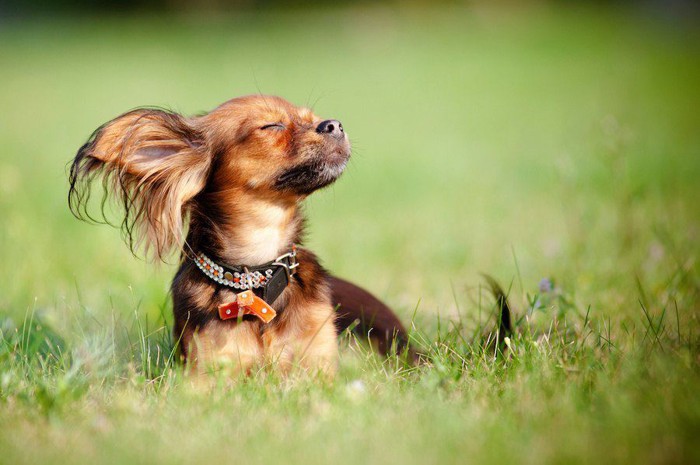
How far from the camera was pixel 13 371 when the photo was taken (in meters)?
3.13

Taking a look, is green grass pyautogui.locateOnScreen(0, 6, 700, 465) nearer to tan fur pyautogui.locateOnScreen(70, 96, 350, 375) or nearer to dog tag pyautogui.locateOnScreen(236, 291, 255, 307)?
tan fur pyautogui.locateOnScreen(70, 96, 350, 375)

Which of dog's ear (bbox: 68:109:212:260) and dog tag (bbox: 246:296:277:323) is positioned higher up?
dog's ear (bbox: 68:109:212:260)

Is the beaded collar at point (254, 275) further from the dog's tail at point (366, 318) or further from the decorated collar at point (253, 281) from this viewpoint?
the dog's tail at point (366, 318)

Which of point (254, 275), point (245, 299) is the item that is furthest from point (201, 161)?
point (245, 299)

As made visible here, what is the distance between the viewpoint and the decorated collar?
10.8 ft

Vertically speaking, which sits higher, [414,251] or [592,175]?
[592,175]

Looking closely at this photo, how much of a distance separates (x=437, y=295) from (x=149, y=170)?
227 cm

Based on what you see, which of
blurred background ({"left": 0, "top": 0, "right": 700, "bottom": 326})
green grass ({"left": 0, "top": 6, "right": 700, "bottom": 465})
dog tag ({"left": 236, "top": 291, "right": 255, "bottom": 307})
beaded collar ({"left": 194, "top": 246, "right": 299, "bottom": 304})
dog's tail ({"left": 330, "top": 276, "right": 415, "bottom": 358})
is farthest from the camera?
blurred background ({"left": 0, "top": 0, "right": 700, "bottom": 326})

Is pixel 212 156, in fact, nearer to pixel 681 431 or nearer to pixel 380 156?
pixel 681 431

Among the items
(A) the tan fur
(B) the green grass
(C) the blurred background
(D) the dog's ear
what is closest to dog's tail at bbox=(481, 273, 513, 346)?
(B) the green grass

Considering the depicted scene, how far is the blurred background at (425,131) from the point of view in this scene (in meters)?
5.34

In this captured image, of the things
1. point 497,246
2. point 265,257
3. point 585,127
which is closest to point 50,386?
point 265,257

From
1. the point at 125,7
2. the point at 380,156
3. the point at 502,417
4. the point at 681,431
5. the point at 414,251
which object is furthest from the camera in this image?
the point at 125,7

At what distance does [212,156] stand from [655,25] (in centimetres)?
2610
